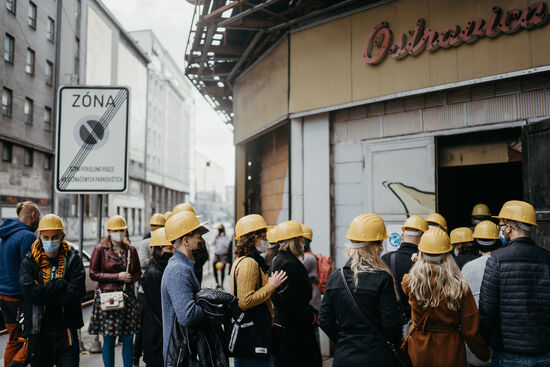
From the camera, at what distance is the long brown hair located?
13.6ft

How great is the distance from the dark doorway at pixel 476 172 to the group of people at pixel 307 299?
9.51 ft

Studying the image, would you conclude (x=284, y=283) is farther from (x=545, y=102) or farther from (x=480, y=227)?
(x=545, y=102)

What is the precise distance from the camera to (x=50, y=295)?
14.9 ft

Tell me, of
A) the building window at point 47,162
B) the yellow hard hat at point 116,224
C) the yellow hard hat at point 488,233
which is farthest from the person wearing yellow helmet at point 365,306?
the building window at point 47,162

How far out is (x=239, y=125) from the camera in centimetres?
1378

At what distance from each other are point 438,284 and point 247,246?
1.59 metres

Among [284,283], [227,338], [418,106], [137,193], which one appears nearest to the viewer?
[227,338]

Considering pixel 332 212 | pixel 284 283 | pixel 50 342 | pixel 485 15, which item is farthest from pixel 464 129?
pixel 50 342

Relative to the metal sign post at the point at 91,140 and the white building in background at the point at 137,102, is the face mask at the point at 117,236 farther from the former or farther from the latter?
the white building in background at the point at 137,102

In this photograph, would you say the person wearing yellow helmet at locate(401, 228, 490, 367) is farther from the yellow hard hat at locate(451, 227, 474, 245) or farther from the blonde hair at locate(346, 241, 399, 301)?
the yellow hard hat at locate(451, 227, 474, 245)

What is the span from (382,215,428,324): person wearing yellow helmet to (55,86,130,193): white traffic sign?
10.5 ft

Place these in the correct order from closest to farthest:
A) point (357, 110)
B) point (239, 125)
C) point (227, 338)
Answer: point (227, 338) < point (357, 110) < point (239, 125)

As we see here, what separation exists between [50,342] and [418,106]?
654 cm

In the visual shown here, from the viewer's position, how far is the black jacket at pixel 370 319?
3207 mm
